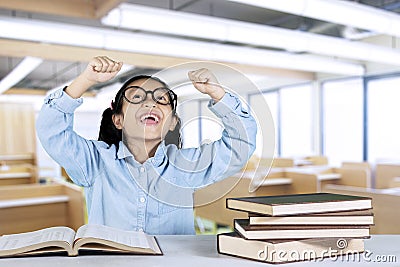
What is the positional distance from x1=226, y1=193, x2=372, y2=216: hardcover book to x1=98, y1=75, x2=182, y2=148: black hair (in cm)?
34

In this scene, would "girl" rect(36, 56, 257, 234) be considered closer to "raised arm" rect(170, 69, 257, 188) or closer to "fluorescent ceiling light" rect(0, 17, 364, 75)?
"raised arm" rect(170, 69, 257, 188)

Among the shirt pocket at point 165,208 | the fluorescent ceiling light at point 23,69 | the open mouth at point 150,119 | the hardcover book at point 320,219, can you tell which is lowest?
the shirt pocket at point 165,208

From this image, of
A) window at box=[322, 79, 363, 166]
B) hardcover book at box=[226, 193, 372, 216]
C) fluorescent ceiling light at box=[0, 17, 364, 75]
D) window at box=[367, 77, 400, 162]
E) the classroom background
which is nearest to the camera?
hardcover book at box=[226, 193, 372, 216]

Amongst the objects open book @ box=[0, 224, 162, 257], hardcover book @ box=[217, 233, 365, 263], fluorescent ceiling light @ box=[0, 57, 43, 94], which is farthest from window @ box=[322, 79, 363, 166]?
open book @ box=[0, 224, 162, 257]

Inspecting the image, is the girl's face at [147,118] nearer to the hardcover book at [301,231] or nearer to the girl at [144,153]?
the girl at [144,153]

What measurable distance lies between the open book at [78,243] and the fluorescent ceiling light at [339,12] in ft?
7.38

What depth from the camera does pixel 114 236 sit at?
0.99 meters

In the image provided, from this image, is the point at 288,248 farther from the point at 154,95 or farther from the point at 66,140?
the point at 66,140

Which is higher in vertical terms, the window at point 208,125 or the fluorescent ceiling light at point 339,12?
the fluorescent ceiling light at point 339,12

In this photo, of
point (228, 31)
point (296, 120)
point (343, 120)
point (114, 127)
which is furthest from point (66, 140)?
point (296, 120)

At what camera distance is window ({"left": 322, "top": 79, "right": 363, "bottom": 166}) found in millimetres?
7277

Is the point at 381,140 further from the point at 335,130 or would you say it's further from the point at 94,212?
the point at 94,212

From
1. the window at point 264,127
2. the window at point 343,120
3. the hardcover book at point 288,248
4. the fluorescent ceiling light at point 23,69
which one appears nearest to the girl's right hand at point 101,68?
the window at point 264,127

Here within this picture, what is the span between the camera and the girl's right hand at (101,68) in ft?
3.51
